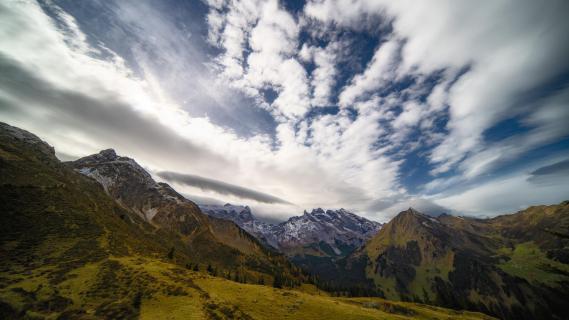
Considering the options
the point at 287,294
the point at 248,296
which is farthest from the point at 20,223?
the point at 287,294

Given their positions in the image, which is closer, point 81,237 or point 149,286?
point 149,286

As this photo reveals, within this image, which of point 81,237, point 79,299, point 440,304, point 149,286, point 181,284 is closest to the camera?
point 79,299

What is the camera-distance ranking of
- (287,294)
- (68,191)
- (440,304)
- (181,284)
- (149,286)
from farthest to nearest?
(440,304), (68,191), (287,294), (181,284), (149,286)

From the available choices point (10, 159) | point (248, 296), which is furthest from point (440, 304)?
point (10, 159)

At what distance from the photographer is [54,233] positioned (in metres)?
92.9

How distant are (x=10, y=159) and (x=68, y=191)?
1592 inches

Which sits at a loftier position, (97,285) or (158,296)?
(158,296)

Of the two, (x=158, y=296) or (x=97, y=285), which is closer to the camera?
(x=158, y=296)

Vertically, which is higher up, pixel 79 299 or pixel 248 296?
pixel 248 296

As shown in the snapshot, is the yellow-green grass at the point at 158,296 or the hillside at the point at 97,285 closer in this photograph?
the hillside at the point at 97,285

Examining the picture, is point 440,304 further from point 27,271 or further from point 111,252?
point 27,271

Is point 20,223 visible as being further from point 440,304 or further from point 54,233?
point 440,304

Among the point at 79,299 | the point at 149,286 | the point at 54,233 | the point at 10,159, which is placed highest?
the point at 10,159

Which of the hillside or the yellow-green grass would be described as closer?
the hillside
